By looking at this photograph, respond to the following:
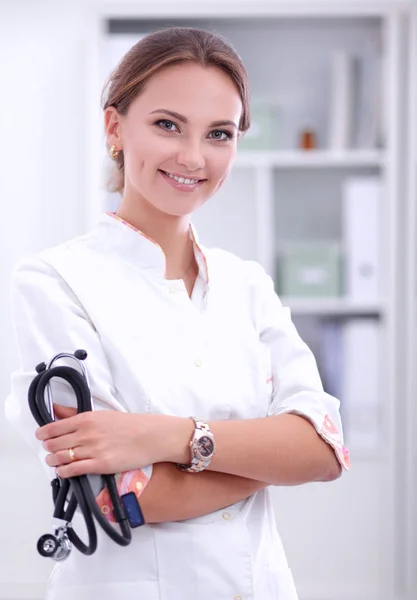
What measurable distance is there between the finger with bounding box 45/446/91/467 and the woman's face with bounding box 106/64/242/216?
1.27 ft

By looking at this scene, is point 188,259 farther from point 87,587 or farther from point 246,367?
point 87,587

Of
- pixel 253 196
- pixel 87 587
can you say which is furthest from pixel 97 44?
pixel 87 587

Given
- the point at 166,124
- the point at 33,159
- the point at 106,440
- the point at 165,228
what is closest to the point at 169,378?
the point at 106,440

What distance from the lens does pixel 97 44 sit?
8.77ft

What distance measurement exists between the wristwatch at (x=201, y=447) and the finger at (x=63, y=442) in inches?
6.3

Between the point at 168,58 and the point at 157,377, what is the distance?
1.51 ft

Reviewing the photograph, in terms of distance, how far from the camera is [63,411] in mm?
1095

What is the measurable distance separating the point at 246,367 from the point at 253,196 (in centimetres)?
173

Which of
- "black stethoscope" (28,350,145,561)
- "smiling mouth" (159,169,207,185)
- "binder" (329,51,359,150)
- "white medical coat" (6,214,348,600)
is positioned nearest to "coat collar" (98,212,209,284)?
"white medical coat" (6,214,348,600)

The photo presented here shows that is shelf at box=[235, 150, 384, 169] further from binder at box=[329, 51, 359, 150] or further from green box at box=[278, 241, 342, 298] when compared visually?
green box at box=[278, 241, 342, 298]

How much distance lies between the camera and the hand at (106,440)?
3.41 feet

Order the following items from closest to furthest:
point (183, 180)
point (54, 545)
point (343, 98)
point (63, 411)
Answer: point (54, 545) < point (63, 411) < point (183, 180) < point (343, 98)

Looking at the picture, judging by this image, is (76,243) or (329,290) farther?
(329,290)

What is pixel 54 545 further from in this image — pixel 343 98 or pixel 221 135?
pixel 343 98
